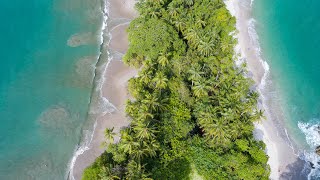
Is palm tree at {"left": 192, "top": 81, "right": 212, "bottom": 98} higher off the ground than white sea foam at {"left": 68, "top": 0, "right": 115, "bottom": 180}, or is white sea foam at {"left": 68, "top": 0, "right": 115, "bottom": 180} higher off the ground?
white sea foam at {"left": 68, "top": 0, "right": 115, "bottom": 180}

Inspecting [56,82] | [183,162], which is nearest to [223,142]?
[183,162]

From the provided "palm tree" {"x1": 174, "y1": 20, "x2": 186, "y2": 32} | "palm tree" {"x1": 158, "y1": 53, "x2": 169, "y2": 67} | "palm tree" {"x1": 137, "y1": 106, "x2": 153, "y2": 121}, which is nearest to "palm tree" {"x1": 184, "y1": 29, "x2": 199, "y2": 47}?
"palm tree" {"x1": 174, "y1": 20, "x2": 186, "y2": 32}

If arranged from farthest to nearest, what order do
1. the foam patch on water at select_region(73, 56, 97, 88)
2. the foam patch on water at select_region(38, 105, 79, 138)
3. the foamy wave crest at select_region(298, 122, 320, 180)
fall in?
the foam patch on water at select_region(73, 56, 97, 88) < the foam patch on water at select_region(38, 105, 79, 138) < the foamy wave crest at select_region(298, 122, 320, 180)

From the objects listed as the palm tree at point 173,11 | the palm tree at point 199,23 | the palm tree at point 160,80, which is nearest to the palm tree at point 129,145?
the palm tree at point 160,80

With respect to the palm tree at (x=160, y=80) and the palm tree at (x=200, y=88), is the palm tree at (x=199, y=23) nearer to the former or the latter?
the palm tree at (x=200, y=88)

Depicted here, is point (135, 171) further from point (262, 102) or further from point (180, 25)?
point (180, 25)

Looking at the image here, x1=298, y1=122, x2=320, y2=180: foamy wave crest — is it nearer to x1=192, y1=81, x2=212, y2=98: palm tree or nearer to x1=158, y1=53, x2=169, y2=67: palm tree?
x1=192, y1=81, x2=212, y2=98: palm tree

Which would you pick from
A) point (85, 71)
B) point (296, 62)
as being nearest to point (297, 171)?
point (296, 62)
